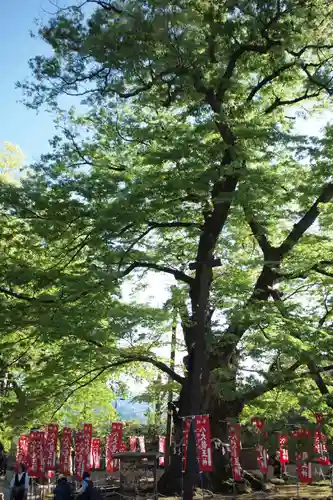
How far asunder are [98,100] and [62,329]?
599 centimetres

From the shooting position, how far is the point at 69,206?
11.6m

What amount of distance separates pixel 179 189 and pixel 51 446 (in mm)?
11259

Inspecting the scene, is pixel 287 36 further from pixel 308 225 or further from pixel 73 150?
pixel 73 150

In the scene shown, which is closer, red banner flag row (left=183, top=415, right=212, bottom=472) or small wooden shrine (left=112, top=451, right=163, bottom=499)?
red banner flag row (left=183, top=415, right=212, bottom=472)

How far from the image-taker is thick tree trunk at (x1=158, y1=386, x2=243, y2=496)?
14844mm

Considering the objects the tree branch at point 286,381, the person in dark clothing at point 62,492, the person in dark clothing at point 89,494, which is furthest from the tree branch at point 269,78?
the person in dark clothing at point 62,492

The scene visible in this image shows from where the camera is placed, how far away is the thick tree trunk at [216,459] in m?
14.8

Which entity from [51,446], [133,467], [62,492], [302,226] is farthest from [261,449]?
[302,226]

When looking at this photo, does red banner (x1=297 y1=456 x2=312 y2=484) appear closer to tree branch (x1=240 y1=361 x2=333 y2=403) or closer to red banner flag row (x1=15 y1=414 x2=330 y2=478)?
red banner flag row (x1=15 y1=414 x2=330 y2=478)

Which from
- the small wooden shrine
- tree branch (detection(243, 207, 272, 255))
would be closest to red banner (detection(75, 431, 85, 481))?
the small wooden shrine

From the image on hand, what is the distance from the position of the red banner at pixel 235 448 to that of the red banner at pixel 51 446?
6.48m

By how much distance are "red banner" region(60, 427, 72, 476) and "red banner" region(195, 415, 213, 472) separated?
7548 millimetres

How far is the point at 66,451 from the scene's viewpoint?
59.8 ft

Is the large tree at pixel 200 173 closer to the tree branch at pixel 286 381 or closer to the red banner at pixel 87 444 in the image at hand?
the tree branch at pixel 286 381
